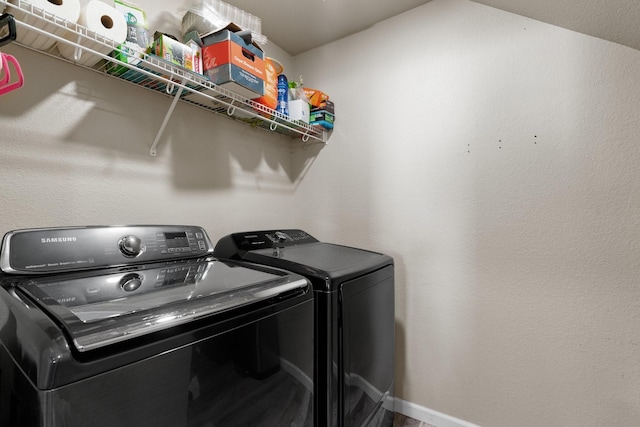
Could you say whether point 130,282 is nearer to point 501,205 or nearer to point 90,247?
point 90,247

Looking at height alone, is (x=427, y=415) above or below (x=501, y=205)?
below

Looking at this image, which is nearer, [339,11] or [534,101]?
[534,101]

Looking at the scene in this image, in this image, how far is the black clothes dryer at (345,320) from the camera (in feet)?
3.83

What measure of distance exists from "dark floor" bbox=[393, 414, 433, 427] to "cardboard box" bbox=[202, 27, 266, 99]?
2004mm

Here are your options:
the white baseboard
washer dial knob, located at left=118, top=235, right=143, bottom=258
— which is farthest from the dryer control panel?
the white baseboard

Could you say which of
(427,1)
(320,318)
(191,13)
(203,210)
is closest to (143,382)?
(320,318)

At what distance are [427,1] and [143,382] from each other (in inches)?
89.2

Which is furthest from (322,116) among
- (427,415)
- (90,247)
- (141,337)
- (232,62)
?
(427,415)

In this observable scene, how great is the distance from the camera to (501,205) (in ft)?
5.36

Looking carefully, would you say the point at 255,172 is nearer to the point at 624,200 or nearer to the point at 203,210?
the point at 203,210

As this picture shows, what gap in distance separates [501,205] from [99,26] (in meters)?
1.90

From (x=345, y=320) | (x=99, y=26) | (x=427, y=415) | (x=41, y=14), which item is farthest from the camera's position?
(x=427, y=415)

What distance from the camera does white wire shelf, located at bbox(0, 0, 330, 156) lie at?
0.99 metres

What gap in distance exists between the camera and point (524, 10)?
60.1 inches
